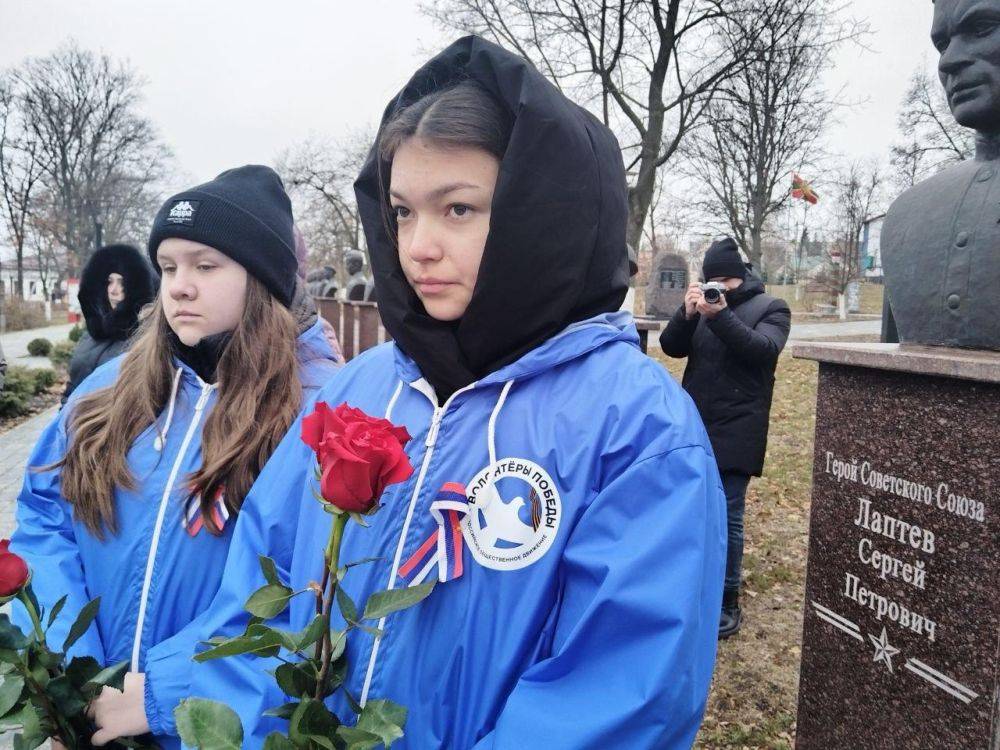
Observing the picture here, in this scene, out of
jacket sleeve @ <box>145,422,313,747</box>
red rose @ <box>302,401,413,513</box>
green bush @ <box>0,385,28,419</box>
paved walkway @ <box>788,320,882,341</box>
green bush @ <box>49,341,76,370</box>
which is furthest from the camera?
paved walkway @ <box>788,320,882,341</box>

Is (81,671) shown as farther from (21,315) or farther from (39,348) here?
(21,315)

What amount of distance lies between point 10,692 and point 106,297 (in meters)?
3.82

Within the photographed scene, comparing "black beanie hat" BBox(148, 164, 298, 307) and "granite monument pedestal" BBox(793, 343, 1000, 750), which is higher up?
"black beanie hat" BBox(148, 164, 298, 307)

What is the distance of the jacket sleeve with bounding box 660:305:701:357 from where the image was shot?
3.80 meters

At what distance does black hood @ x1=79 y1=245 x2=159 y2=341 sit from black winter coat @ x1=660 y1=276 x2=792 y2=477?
3177mm

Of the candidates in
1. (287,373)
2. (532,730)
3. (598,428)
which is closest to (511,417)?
(598,428)

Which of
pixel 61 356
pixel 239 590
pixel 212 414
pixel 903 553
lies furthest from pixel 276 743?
pixel 61 356

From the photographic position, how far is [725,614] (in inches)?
151

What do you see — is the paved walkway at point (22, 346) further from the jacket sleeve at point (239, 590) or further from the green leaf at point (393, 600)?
the green leaf at point (393, 600)

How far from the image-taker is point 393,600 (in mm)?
889

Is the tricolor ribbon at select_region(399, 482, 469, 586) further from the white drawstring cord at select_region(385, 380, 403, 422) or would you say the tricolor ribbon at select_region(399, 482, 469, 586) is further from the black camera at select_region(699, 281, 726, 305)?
the black camera at select_region(699, 281, 726, 305)

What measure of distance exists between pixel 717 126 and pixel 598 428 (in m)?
21.0

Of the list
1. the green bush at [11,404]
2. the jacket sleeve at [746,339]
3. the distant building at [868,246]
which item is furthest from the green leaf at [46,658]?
the distant building at [868,246]

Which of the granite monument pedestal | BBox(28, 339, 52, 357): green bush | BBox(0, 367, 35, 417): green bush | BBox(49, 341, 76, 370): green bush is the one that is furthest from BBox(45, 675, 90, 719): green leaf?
BBox(28, 339, 52, 357): green bush
